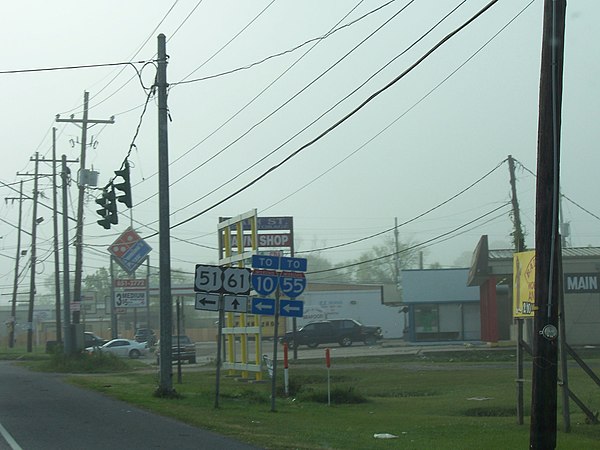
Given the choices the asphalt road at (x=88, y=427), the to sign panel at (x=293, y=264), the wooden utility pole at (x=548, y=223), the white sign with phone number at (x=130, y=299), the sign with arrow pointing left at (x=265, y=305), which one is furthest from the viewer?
the white sign with phone number at (x=130, y=299)

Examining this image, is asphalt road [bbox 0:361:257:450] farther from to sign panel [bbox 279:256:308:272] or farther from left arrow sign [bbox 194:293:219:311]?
to sign panel [bbox 279:256:308:272]

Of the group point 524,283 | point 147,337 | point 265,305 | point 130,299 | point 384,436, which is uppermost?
point 524,283

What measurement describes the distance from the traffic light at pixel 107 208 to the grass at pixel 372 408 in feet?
14.7

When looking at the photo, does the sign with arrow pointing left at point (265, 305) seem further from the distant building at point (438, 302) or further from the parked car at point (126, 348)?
the distant building at point (438, 302)

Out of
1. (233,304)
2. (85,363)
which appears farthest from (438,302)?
(233,304)

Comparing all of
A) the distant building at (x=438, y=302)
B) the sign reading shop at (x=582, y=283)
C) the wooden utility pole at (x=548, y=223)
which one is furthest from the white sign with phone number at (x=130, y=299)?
the wooden utility pole at (x=548, y=223)

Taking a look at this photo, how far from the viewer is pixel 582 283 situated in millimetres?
48438

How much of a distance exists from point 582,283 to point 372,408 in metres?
31.1

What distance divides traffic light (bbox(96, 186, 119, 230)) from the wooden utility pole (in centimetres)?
1406

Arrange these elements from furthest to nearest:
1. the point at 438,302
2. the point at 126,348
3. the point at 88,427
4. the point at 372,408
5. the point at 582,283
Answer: the point at 438,302 < the point at 126,348 < the point at 582,283 < the point at 372,408 < the point at 88,427

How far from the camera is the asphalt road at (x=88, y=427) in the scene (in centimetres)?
1341

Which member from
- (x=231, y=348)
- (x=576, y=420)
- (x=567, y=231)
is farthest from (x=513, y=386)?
(x=567, y=231)

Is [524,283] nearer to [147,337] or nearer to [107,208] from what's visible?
[107,208]

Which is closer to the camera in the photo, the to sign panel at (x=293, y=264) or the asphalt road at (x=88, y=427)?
the asphalt road at (x=88, y=427)
